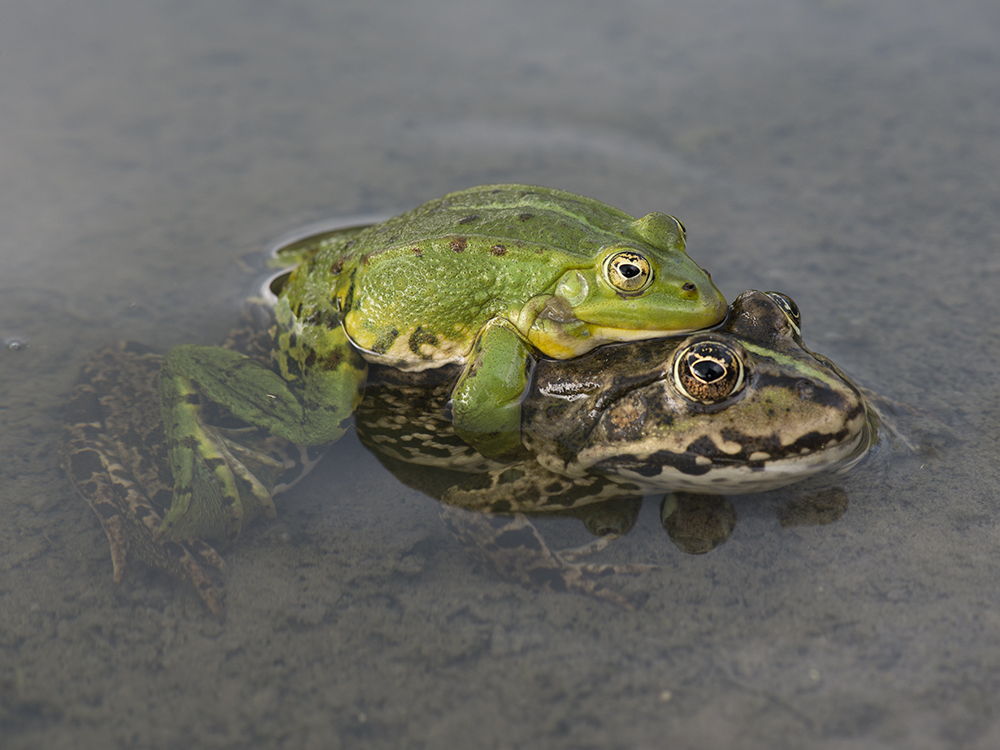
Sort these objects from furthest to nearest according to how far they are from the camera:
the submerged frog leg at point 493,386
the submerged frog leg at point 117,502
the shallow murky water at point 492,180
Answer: the submerged frog leg at point 117,502, the submerged frog leg at point 493,386, the shallow murky water at point 492,180

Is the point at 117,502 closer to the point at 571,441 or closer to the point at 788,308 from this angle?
the point at 571,441

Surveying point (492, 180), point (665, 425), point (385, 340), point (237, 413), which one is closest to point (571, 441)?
point (665, 425)

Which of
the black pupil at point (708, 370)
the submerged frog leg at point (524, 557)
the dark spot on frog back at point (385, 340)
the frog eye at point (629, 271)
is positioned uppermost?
the frog eye at point (629, 271)

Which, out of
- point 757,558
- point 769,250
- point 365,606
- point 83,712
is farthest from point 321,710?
point 769,250

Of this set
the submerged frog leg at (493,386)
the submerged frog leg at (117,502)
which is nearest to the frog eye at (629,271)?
the submerged frog leg at (493,386)

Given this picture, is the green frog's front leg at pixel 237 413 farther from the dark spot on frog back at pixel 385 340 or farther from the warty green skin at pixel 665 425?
the warty green skin at pixel 665 425

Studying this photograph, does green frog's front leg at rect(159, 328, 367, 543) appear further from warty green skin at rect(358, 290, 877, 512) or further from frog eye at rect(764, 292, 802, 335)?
frog eye at rect(764, 292, 802, 335)
